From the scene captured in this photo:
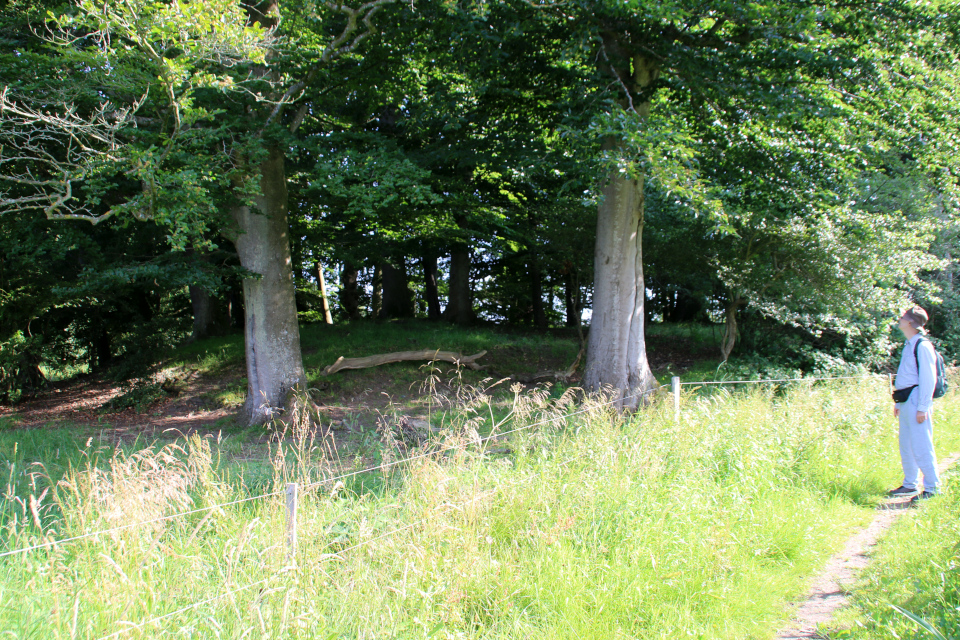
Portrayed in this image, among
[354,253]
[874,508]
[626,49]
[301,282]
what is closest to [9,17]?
[354,253]

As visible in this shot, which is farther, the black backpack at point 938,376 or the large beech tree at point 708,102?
the large beech tree at point 708,102

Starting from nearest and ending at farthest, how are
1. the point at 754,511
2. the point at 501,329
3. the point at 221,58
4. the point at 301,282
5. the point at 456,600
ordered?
1. the point at 456,600
2. the point at 754,511
3. the point at 221,58
4. the point at 501,329
5. the point at 301,282

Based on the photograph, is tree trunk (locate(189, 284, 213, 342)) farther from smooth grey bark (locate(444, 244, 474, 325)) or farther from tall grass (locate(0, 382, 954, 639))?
tall grass (locate(0, 382, 954, 639))

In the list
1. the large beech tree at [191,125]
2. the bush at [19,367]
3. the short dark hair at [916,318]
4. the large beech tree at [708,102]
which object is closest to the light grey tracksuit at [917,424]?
the short dark hair at [916,318]

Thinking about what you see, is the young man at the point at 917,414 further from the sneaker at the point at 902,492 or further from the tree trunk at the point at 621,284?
the tree trunk at the point at 621,284

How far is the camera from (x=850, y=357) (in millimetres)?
11859

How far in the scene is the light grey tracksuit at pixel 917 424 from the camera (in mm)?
5520

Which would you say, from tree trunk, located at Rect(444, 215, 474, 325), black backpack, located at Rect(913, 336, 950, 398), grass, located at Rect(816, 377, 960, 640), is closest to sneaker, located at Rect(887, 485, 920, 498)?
grass, located at Rect(816, 377, 960, 640)

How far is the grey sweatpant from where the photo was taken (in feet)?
18.0

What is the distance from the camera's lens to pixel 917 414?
559cm

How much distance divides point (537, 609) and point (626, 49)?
9.58 metres

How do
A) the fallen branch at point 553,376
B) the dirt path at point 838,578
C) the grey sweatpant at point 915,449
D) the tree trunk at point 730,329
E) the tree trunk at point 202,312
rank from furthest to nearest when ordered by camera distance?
the tree trunk at point 202,312
the fallen branch at point 553,376
the tree trunk at point 730,329
the grey sweatpant at point 915,449
the dirt path at point 838,578

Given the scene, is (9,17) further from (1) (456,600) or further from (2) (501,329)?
(2) (501,329)

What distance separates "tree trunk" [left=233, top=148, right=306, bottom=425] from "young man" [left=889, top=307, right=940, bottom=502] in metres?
9.34
